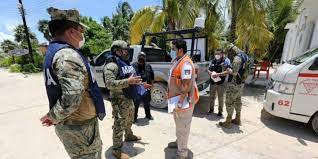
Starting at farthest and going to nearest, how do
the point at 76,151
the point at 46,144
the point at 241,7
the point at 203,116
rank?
1. the point at 241,7
2. the point at 203,116
3. the point at 46,144
4. the point at 76,151

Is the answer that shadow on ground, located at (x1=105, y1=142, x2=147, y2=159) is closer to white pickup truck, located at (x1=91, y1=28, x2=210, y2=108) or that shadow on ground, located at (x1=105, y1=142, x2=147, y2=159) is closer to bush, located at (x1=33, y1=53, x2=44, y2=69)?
white pickup truck, located at (x1=91, y1=28, x2=210, y2=108)

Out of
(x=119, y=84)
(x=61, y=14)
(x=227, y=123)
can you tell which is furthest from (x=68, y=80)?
(x=227, y=123)

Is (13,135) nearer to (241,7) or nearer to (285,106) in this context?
(285,106)

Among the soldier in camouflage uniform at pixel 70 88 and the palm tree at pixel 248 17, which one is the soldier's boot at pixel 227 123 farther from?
the palm tree at pixel 248 17

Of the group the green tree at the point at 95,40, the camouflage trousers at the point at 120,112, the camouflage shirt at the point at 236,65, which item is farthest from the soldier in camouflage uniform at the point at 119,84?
the green tree at the point at 95,40

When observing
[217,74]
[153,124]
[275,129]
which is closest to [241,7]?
[217,74]

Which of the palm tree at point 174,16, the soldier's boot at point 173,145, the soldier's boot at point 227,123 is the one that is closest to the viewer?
the soldier's boot at point 173,145

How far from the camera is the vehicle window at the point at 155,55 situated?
Result: 19.7 ft

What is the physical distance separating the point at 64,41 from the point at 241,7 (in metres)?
7.40

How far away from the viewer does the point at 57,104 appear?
1.59m

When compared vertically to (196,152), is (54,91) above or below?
above

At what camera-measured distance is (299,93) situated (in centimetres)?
401

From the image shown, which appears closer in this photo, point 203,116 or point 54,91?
point 54,91

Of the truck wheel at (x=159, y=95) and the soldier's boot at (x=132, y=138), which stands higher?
the truck wheel at (x=159, y=95)
